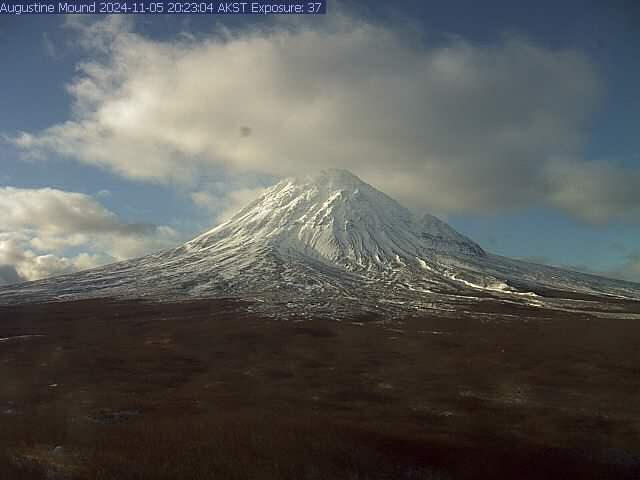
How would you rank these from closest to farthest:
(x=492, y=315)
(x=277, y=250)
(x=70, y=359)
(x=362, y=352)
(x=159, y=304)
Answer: (x=70, y=359) → (x=362, y=352) → (x=492, y=315) → (x=159, y=304) → (x=277, y=250)

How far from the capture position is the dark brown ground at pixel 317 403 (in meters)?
27.8

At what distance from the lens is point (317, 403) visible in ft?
132

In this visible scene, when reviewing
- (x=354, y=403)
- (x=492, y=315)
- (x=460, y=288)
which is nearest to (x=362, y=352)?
(x=354, y=403)

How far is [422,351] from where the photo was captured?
6366cm

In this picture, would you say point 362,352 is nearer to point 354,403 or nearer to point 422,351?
point 422,351

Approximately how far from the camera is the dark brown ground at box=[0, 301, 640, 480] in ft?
91.2

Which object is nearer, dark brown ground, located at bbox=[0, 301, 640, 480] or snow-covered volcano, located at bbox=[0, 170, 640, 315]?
dark brown ground, located at bbox=[0, 301, 640, 480]

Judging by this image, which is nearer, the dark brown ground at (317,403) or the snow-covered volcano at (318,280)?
the dark brown ground at (317,403)

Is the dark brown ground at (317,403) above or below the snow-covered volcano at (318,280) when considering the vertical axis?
below

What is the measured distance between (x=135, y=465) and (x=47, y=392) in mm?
21625

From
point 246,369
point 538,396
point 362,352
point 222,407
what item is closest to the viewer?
point 222,407

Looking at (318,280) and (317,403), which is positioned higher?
(318,280)

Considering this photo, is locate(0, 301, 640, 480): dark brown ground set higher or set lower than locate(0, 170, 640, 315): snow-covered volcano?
lower

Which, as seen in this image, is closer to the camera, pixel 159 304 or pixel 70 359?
pixel 70 359
